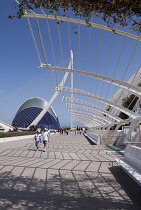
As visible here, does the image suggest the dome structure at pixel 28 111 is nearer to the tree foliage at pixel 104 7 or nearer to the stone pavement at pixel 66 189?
the stone pavement at pixel 66 189

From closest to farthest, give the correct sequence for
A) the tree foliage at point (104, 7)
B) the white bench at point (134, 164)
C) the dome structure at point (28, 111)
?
the tree foliage at point (104, 7)
the white bench at point (134, 164)
the dome structure at point (28, 111)

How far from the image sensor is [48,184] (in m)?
4.93

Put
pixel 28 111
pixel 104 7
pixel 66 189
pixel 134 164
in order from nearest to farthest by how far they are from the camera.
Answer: pixel 104 7 < pixel 66 189 < pixel 134 164 < pixel 28 111

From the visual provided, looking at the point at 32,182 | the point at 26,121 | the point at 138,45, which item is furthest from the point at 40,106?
the point at 32,182

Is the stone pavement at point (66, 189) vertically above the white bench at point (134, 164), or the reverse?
the white bench at point (134, 164)

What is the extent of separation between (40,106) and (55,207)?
215 ft

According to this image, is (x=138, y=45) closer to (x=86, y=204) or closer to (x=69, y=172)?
(x=69, y=172)

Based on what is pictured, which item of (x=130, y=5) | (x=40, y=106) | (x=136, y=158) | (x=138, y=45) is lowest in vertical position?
(x=136, y=158)

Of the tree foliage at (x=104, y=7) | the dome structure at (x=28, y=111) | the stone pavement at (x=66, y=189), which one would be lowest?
the stone pavement at (x=66, y=189)

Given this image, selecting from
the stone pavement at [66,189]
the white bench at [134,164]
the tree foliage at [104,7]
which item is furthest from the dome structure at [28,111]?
the tree foliage at [104,7]

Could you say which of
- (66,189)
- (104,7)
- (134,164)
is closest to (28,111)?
(134,164)

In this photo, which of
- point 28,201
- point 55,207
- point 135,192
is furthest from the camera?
point 135,192

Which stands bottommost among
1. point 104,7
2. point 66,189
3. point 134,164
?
point 66,189

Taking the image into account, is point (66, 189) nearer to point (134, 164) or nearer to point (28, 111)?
point (134, 164)
